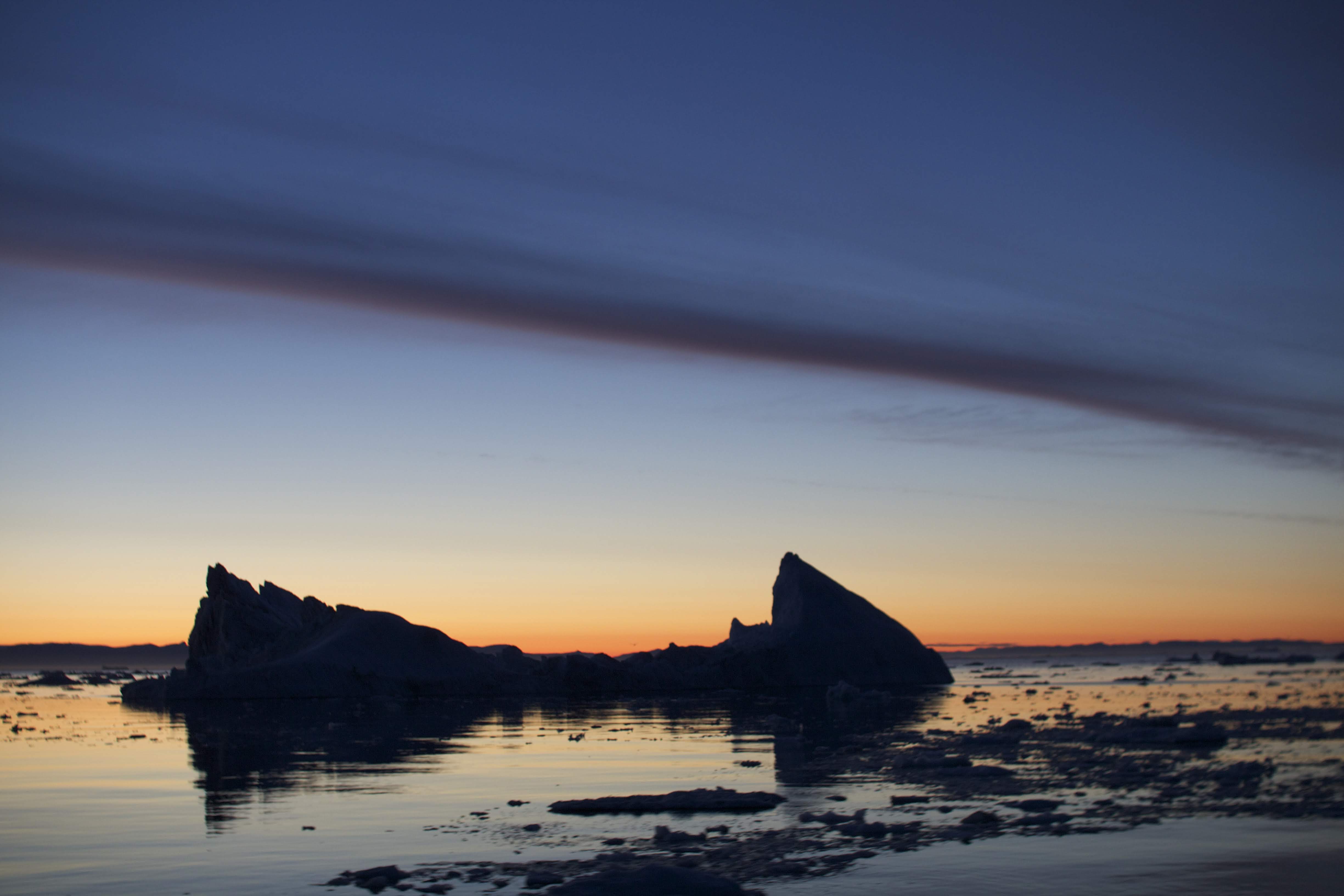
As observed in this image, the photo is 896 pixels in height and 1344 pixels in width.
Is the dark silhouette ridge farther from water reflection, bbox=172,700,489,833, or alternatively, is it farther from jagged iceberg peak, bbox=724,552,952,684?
water reflection, bbox=172,700,489,833

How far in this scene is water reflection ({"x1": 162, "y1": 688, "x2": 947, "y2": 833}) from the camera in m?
13.6

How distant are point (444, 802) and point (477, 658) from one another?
29680 mm

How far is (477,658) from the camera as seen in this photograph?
40.4 meters

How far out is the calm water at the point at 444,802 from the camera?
7742mm

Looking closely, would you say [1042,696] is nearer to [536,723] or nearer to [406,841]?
[536,723]

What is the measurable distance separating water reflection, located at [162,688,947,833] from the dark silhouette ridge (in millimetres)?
1112

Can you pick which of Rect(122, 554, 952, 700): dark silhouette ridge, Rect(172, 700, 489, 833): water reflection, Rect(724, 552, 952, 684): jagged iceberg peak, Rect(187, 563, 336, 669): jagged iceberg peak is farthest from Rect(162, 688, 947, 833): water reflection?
Rect(724, 552, 952, 684): jagged iceberg peak

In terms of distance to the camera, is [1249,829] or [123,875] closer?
[123,875]

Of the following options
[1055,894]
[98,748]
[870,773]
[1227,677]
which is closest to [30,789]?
[98,748]

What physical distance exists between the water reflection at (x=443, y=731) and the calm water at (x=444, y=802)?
0.10 metres

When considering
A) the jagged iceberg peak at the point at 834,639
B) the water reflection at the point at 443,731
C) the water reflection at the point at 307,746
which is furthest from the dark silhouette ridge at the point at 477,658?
the water reflection at the point at 307,746

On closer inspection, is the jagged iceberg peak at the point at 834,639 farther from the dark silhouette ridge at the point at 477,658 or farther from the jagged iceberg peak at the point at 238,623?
the jagged iceberg peak at the point at 238,623

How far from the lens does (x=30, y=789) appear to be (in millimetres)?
13125

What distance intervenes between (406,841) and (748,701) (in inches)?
1027
